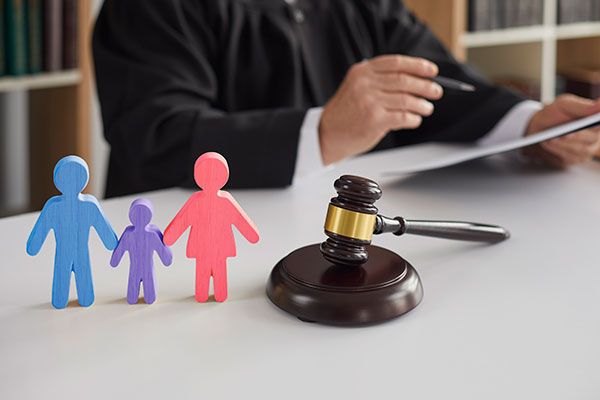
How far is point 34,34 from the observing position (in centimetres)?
219

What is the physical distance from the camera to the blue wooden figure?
60cm

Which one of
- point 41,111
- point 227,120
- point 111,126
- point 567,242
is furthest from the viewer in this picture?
point 41,111

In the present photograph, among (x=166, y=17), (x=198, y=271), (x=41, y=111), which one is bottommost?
(x=41, y=111)

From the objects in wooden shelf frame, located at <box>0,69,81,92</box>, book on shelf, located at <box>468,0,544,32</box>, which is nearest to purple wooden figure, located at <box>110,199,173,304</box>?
wooden shelf frame, located at <box>0,69,81,92</box>

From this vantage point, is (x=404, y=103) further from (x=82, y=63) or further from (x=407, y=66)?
(x=82, y=63)

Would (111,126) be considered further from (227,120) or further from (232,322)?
(232,322)

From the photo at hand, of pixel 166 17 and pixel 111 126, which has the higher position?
pixel 166 17

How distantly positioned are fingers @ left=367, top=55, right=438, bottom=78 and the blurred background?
139cm

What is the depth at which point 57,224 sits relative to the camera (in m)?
0.61

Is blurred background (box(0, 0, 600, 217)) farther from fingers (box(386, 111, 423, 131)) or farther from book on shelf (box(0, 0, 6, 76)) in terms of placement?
fingers (box(386, 111, 423, 131))

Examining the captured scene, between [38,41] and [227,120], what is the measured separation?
4.25ft

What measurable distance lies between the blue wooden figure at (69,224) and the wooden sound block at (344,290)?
14 cm

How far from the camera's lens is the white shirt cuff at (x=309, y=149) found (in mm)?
1051

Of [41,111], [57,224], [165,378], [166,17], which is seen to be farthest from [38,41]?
[165,378]
